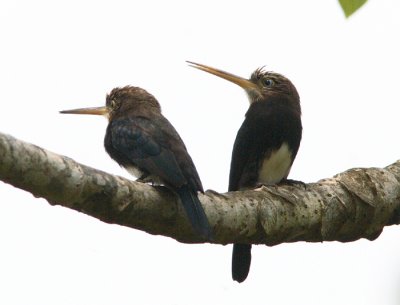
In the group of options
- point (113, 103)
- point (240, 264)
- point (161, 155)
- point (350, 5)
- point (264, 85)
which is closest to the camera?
point (350, 5)

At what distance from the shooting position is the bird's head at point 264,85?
6.82 meters

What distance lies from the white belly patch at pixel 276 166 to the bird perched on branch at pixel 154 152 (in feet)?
2.70

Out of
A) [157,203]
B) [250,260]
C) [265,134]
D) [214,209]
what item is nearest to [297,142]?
[265,134]

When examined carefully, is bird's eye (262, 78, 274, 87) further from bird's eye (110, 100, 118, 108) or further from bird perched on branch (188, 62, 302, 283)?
bird's eye (110, 100, 118, 108)

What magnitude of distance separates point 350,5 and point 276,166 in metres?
3.50

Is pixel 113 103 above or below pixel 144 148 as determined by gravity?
above

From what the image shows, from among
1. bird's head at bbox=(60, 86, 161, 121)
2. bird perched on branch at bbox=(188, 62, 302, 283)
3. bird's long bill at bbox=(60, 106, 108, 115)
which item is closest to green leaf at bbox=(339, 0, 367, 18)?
bird's head at bbox=(60, 86, 161, 121)

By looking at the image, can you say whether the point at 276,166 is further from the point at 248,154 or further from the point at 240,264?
the point at 240,264

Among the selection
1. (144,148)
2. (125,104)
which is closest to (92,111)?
(125,104)

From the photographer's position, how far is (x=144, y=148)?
4805 millimetres

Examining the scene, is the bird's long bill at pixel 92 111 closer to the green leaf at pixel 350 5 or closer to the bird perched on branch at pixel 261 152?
the bird perched on branch at pixel 261 152

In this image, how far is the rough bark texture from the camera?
3189 millimetres

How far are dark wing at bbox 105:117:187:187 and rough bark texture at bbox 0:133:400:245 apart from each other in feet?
0.97

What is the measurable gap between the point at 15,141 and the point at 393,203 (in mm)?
2207
